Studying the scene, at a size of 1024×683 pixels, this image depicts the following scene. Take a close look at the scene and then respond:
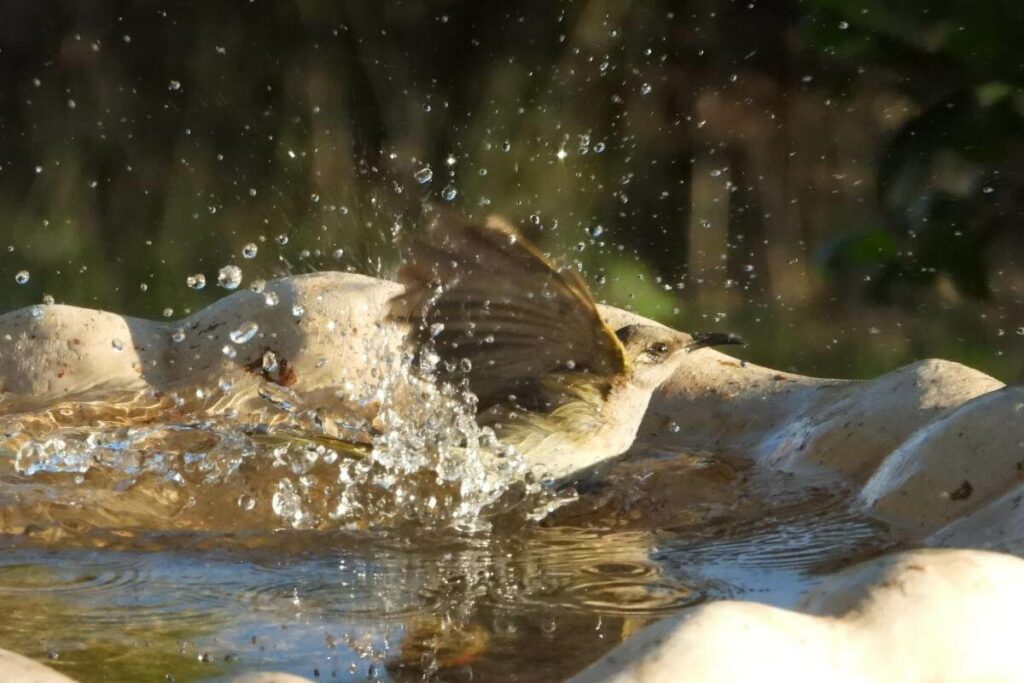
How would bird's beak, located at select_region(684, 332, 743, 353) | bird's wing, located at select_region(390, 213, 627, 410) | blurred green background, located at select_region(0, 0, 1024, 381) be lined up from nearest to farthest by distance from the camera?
bird's wing, located at select_region(390, 213, 627, 410) → bird's beak, located at select_region(684, 332, 743, 353) → blurred green background, located at select_region(0, 0, 1024, 381)

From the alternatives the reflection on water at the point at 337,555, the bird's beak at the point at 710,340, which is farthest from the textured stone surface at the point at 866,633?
the bird's beak at the point at 710,340

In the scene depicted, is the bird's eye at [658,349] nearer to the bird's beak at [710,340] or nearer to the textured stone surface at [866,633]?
the bird's beak at [710,340]

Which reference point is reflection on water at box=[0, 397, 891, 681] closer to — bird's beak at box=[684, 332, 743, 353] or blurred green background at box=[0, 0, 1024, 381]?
bird's beak at box=[684, 332, 743, 353]

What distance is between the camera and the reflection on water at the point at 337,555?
1.96m

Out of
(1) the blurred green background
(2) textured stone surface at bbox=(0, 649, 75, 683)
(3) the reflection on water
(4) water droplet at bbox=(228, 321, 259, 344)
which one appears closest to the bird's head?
(3) the reflection on water

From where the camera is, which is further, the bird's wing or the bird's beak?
the bird's beak

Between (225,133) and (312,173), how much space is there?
1.76 feet

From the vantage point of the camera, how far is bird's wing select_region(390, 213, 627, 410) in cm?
316

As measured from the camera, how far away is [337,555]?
257cm

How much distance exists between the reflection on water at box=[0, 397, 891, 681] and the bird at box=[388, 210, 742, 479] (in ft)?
0.50

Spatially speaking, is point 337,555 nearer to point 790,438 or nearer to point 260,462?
point 260,462

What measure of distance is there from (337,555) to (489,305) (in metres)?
0.79

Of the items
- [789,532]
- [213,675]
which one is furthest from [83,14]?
[213,675]

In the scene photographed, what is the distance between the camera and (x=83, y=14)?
742 centimetres
